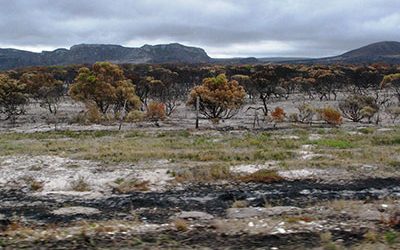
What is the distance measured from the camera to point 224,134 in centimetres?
2847

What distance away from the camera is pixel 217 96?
1502 inches

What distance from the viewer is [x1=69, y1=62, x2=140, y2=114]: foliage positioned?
132 ft

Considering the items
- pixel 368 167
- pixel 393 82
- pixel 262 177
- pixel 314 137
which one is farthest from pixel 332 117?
pixel 393 82

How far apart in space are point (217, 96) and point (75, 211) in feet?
87.5

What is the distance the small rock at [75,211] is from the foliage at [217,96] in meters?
25.9

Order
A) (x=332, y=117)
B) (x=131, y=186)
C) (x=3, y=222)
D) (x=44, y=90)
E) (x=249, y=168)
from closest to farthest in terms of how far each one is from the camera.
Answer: (x=3, y=222) → (x=131, y=186) → (x=249, y=168) → (x=332, y=117) → (x=44, y=90)

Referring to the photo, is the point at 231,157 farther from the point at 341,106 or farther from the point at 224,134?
the point at 341,106

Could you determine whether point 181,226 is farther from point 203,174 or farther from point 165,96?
point 165,96

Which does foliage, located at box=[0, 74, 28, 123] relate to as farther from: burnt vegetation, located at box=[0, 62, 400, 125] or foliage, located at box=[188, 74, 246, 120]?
foliage, located at box=[188, 74, 246, 120]

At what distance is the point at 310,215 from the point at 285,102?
43652mm

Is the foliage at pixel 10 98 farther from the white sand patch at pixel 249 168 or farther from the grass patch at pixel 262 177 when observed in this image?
the grass patch at pixel 262 177

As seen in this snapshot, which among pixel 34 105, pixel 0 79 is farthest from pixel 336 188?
pixel 34 105

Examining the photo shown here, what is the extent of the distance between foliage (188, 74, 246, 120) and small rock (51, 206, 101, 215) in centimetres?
2587

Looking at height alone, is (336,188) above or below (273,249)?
below
